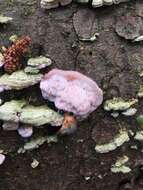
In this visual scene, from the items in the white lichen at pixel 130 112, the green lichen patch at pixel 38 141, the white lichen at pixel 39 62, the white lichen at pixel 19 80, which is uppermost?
the white lichen at pixel 39 62

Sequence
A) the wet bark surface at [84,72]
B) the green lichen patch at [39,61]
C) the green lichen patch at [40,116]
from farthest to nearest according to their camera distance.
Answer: the wet bark surface at [84,72] < the green lichen patch at [39,61] < the green lichen patch at [40,116]

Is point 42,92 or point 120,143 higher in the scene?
point 42,92

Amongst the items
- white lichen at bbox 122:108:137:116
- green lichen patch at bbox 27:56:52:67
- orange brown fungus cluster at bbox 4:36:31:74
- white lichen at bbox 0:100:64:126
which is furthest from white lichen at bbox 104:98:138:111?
orange brown fungus cluster at bbox 4:36:31:74

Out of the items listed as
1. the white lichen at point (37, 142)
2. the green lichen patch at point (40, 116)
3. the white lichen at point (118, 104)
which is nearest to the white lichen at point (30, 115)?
the green lichen patch at point (40, 116)

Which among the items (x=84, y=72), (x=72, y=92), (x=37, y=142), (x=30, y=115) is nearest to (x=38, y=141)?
(x=37, y=142)

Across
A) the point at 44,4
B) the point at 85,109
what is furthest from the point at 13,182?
the point at 44,4

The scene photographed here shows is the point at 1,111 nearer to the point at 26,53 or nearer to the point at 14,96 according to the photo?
the point at 14,96

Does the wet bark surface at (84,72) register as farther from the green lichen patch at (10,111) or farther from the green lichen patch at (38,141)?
the green lichen patch at (10,111)

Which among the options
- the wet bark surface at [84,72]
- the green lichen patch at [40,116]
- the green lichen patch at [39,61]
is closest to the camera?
the green lichen patch at [40,116]
